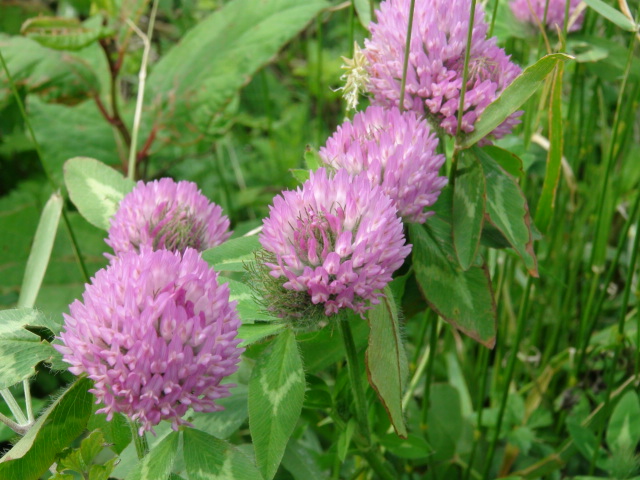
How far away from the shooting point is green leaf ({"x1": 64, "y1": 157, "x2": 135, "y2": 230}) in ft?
3.52

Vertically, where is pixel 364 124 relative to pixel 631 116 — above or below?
above

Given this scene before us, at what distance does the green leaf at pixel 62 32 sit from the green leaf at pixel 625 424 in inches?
48.5

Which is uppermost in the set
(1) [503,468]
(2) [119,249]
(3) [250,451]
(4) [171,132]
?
(2) [119,249]

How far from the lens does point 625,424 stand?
122 cm

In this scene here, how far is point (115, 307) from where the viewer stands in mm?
707

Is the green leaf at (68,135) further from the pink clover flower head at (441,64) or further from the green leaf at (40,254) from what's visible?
the pink clover flower head at (441,64)

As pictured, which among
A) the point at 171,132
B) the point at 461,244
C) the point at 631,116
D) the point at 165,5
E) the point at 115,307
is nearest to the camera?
the point at 115,307

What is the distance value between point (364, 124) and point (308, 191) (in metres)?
0.16

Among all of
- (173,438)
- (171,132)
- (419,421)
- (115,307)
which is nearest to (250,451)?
(173,438)

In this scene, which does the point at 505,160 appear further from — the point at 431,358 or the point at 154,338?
the point at 154,338

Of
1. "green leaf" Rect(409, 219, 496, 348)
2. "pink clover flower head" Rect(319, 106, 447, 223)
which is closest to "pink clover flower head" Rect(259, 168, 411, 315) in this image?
"pink clover flower head" Rect(319, 106, 447, 223)

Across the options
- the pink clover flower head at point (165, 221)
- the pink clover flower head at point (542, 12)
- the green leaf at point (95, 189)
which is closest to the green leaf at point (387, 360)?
the pink clover flower head at point (165, 221)

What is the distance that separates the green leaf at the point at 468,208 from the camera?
33.9 inches

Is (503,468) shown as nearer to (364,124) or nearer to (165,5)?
(364,124)
